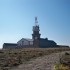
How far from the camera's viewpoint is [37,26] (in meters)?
115

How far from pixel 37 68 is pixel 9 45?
302 ft

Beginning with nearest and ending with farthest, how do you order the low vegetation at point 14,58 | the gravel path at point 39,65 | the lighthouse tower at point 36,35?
the gravel path at point 39,65 → the low vegetation at point 14,58 → the lighthouse tower at point 36,35

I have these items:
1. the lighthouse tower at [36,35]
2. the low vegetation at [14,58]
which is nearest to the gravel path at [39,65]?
the low vegetation at [14,58]

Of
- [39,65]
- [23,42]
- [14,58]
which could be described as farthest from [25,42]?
[39,65]

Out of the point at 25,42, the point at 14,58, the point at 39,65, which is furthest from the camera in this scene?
the point at 25,42

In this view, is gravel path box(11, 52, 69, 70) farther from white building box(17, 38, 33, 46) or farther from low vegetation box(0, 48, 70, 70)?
white building box(17, 38, 33, 46)

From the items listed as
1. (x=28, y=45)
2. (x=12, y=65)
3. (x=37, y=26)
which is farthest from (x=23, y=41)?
(x=12, y=65)

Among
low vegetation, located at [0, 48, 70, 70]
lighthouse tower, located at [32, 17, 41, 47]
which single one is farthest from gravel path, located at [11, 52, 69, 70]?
lighthouse tower, located at [32, 17, 41, 47]

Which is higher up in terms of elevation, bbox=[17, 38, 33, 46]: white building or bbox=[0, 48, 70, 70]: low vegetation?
bbox=[17, 38, 33, 46]: white building

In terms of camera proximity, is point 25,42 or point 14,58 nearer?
point 14,58

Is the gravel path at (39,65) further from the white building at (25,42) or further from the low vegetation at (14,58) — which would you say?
the white building at (25,42)

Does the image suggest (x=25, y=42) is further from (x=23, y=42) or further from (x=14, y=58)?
(x=14, y=58)

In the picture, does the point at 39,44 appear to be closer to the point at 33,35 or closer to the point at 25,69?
the point at 33,35

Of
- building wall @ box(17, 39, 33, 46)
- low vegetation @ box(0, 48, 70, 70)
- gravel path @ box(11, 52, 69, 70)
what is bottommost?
gravel path @ box(11, 52, 69, 70)
